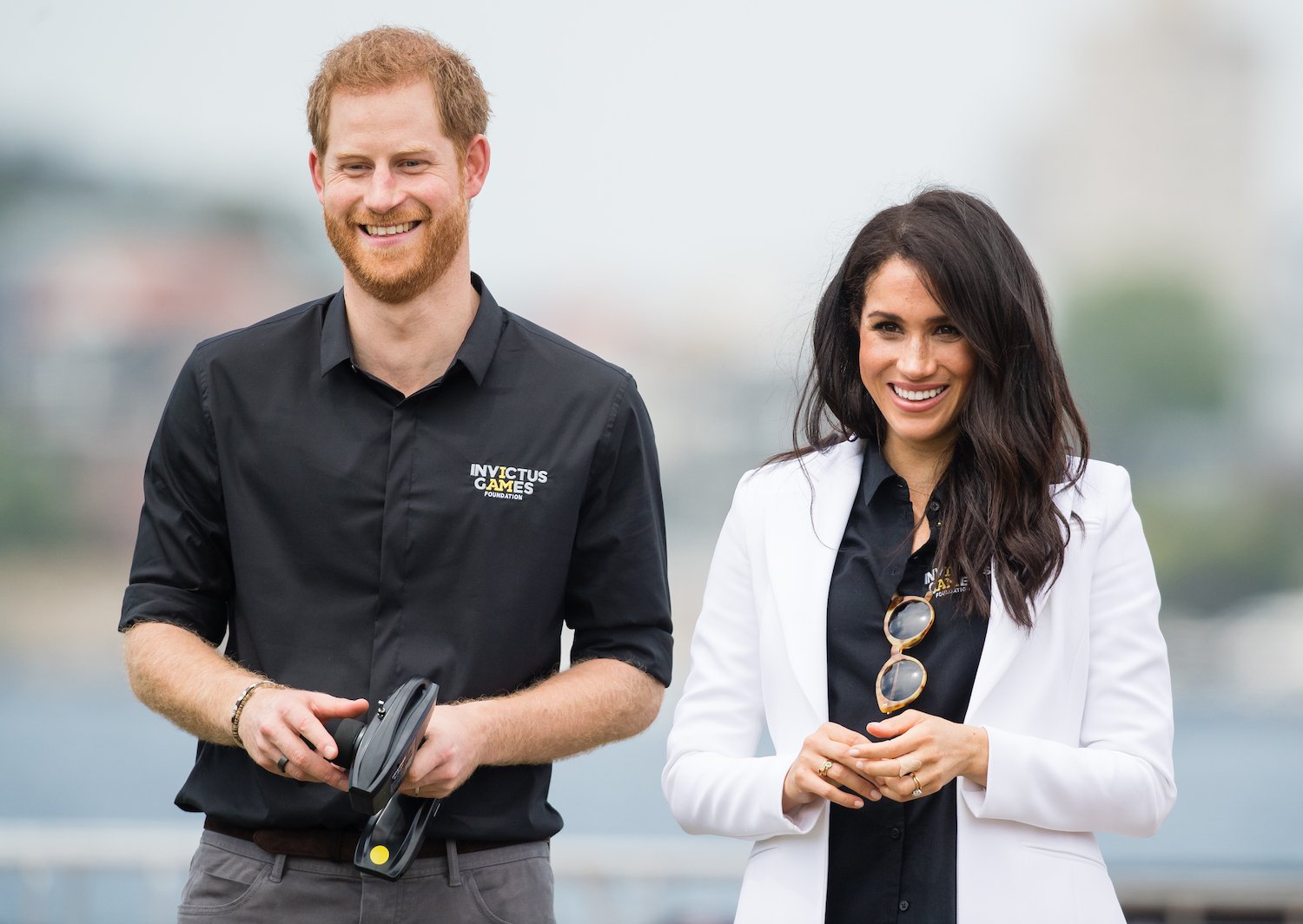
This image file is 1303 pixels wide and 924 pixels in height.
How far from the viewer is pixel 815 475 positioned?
2033mm

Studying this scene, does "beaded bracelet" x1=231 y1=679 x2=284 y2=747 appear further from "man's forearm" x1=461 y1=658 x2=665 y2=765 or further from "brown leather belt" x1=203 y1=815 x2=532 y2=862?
"man's forearm" x1=461 y1=658 x2=665 y2=765

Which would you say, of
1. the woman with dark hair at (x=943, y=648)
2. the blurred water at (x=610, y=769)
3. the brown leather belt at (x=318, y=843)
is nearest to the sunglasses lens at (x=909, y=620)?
the woman with dark hair at (x=943, y=648)

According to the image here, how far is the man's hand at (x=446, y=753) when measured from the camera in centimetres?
179

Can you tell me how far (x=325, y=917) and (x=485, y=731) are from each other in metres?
0.32

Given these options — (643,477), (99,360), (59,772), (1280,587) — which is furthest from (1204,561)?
(643,477)

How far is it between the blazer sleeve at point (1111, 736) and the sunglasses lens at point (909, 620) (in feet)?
0.47

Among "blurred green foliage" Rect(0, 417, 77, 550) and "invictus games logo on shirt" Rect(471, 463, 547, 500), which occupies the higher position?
"blurred green foliage" Rect(0, 417, 77, 550)

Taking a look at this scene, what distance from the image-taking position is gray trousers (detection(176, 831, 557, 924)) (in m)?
1.94

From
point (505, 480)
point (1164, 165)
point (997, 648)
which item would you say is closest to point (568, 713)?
point (505, 480)

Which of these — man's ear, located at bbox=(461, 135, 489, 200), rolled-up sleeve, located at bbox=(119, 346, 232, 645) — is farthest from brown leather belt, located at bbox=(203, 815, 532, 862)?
man's ear, located at bbox=(461, 135, 489, 200)

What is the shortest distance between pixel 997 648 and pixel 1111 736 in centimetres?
17

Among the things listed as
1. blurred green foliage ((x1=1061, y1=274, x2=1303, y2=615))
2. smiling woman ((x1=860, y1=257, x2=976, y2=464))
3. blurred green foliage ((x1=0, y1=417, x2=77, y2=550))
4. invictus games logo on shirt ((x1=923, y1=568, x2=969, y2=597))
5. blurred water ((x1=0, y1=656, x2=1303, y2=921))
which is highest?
blurred green foliage ((x1=1061, y1=274, x2=1303, y2=615))

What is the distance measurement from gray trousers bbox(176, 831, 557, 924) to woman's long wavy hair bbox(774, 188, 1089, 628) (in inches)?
27.3

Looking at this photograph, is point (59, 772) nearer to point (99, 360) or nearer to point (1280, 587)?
point (99, 360)
